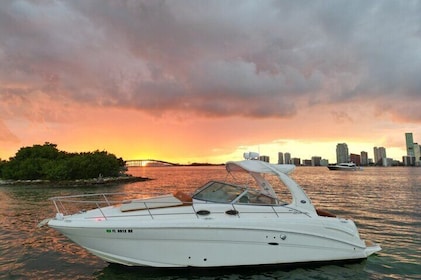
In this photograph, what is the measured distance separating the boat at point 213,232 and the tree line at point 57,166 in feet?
193

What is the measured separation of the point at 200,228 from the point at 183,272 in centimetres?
132

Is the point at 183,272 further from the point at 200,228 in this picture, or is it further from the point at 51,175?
the point at 51,175

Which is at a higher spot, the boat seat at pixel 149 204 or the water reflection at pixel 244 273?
the boat seat at pixel 149 204

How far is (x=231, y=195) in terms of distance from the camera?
26.9 ft

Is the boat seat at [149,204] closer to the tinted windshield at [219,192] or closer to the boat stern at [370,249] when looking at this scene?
the tinted windshield at [219,192]

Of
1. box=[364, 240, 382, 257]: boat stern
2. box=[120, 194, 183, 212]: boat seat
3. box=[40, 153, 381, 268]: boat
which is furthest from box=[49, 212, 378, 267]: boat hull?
box=[364, 240, 382, 257]: boat stern

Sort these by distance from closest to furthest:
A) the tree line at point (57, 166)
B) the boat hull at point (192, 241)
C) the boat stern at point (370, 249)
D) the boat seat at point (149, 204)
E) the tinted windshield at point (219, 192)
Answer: the boat hull at point (192, 241) → the boat seat at point (149, 204) → the tinted windshield at point (219, 192) → the boat stern at point (370, 249) → the tree line at point (57, 166)

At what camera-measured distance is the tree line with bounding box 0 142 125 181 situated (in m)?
61.8

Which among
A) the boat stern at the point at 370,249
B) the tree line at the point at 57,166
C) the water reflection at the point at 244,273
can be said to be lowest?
the water reflection at the point at 244,273

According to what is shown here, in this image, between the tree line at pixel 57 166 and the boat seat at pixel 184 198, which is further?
the tree line at pixel 57 166

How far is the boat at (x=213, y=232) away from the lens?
6.97 meters

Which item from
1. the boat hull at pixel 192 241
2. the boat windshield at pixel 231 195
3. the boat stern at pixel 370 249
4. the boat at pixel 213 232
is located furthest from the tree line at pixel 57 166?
the boat stern at pixel 370 249

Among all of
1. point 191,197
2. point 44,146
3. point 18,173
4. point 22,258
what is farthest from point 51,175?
point 191,197

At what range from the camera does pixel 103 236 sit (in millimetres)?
→ 7000
